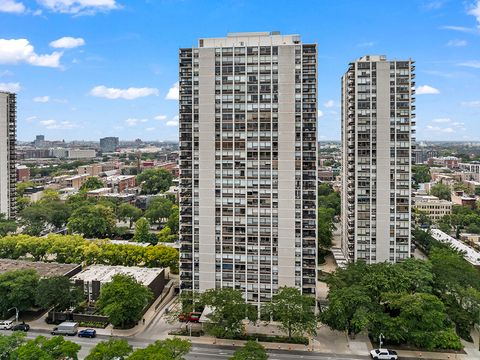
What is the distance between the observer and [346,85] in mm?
62219

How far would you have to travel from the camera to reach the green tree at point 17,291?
45.3 meters

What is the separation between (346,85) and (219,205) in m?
30.4

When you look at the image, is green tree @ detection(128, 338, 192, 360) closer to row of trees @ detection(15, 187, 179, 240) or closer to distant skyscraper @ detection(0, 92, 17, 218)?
row of trees @ detection(15, 187, 179, 240)

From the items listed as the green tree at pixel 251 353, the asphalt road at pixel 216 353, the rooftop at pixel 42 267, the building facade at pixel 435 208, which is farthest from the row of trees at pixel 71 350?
the building facade at pixel 435 208

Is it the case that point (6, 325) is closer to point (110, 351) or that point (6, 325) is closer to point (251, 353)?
point (110, 351)

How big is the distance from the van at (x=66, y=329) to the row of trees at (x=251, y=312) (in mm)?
14593

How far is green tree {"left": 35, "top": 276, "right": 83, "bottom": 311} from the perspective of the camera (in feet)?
147

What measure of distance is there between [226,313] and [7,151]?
76.3 metres

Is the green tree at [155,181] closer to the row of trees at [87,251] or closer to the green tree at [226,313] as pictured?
the row of trees at [87,251]

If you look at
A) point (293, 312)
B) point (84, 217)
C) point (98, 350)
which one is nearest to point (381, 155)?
point (293, 312)

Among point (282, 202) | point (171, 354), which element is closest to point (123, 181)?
point (282, 202)

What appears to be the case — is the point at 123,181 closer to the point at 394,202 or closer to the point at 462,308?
the point at 394,202

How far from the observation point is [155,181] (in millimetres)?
140000

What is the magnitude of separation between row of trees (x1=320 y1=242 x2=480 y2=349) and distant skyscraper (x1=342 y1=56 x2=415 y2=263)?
8.39 meters
